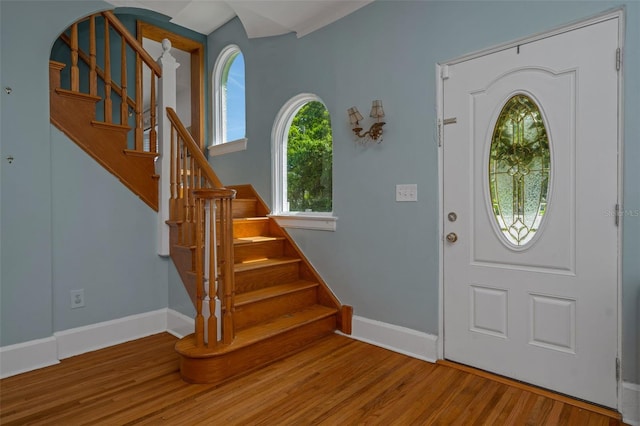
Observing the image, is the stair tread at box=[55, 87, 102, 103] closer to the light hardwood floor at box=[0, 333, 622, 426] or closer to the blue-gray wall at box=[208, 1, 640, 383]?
the blue-gray wall at box=[208, 1, 640, 383]

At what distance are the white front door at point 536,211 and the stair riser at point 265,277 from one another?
1.38 meters

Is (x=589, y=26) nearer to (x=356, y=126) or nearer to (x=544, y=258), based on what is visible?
(x=544, y=258)

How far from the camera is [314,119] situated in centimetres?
349

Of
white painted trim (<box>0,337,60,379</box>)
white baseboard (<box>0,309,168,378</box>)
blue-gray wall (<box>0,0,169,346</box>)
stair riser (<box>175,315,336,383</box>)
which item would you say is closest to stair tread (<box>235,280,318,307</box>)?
stair riser (<box>175,315,336,383</box>)

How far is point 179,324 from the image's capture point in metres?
3.09

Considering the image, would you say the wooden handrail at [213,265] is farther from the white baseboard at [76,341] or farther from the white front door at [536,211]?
the white front door at [536,211]

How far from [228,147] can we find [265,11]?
5.47ft

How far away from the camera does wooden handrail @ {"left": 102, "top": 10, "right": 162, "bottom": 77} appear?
2867 millimetres

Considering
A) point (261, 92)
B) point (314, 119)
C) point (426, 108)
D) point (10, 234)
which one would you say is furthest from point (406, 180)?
point (10, 234)

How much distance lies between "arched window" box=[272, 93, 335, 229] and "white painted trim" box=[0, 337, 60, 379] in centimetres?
205

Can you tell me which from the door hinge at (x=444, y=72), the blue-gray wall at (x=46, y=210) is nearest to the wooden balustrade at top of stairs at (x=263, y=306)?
the blue-gray wall at (x=46, y=210)

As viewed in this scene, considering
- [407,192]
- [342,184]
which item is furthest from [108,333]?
[407,192]

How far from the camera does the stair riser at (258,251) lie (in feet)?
10.4

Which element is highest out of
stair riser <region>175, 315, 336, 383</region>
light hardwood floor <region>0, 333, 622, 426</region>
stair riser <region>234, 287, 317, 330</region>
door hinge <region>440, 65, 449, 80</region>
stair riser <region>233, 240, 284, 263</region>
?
door hinge <region>440, 65, 449, 80</region>
